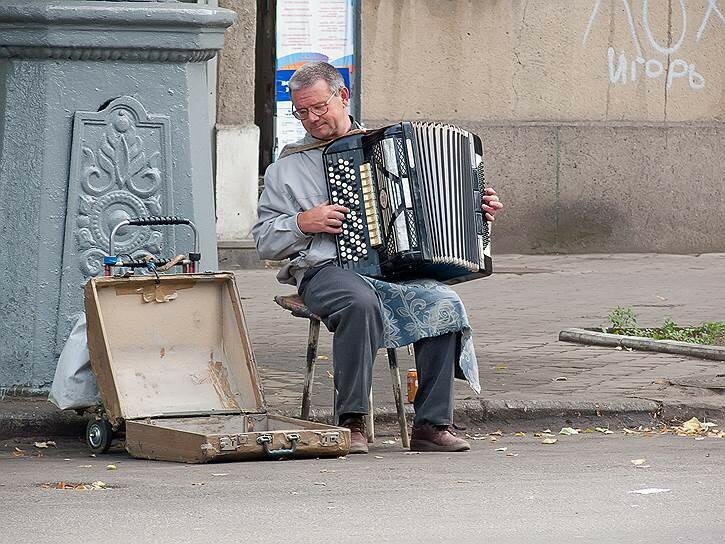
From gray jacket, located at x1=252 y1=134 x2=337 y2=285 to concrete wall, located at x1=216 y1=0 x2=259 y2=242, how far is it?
5.82 m

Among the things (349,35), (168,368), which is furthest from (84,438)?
(349,35)

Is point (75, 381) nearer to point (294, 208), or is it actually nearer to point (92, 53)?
point (294, 208)

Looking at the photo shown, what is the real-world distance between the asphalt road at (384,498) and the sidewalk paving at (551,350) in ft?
2.53

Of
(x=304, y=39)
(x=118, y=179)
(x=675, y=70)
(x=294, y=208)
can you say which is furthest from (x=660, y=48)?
(x=294, y=208)

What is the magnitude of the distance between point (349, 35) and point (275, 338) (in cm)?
425

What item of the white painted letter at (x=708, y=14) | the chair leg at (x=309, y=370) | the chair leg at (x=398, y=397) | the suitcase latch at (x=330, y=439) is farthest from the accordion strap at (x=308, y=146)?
the white painted letter at (x=708, y=14)

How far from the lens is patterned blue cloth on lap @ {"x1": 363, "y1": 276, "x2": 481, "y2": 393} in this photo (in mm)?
6336

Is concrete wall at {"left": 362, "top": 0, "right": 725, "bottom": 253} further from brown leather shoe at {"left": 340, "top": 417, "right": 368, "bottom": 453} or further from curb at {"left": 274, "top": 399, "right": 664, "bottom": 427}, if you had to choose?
brown leather shoe at {"left": 340, "top": 417, "right": 368, "bottom": 453}

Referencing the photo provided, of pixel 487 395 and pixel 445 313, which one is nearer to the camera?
pixel 445 313

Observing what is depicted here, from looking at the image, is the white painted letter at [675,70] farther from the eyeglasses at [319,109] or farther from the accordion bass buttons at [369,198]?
the accordion bass buttons at [369,198]

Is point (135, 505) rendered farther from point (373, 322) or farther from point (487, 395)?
point (487, 395)

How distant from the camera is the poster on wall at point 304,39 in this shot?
12.8 meters

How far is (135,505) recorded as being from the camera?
4.98 m

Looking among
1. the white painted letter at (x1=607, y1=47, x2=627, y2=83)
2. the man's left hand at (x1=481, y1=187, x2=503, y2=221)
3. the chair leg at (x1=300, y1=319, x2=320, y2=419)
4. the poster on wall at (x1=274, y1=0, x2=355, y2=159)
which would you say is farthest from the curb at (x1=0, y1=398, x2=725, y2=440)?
the white painted letter at (x1=607, y1=47, x2=627, y2=83)
